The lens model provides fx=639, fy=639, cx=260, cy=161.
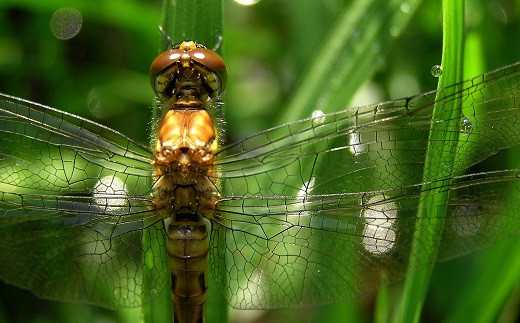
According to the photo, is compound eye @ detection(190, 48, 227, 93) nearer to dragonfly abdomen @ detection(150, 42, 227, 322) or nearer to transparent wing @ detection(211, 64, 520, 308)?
dragonfly abdomen @ detection(150, 42, 227, 322)

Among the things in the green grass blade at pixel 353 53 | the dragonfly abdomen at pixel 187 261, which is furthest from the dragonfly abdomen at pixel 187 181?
the green grass blade at pixel 353 53

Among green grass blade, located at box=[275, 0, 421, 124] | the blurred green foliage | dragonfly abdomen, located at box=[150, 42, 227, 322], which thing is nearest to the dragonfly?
dragonfly abdomen, located at box=[150, 42, 227, 322]

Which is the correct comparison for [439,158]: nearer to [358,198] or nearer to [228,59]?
[358,198]

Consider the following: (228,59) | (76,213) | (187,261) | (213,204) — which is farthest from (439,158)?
(228,59)

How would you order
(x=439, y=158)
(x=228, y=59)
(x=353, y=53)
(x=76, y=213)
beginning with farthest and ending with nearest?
(x=228, y=59)
(x=353, y=53)
(x=76, y=213)
(x=439, y=158)

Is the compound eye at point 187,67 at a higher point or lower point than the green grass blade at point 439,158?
higher

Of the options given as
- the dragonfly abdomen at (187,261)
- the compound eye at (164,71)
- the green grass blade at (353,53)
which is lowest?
the dragonfly abdomen at (187,261)

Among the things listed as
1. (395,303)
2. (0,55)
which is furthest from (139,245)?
(0,55)

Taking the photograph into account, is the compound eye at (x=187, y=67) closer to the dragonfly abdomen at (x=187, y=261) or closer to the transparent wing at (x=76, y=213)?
the transparent wing at (x=76, y=213)

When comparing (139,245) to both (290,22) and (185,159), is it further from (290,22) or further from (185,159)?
(290,22)
